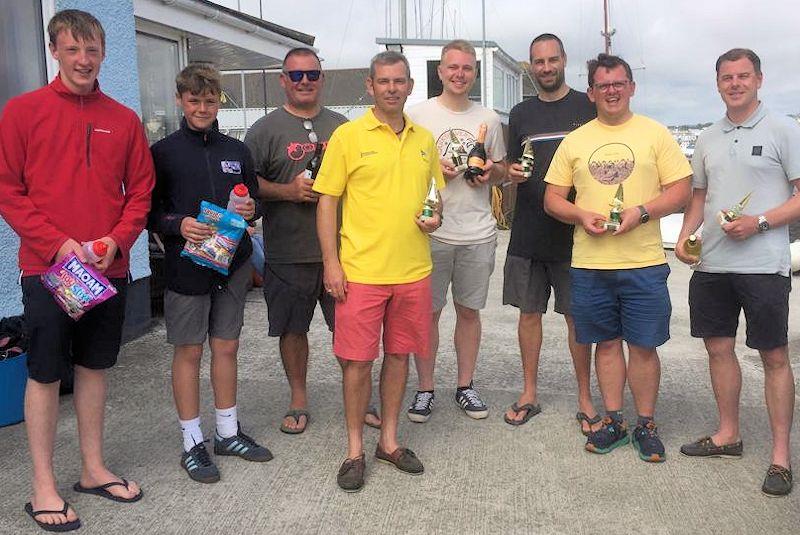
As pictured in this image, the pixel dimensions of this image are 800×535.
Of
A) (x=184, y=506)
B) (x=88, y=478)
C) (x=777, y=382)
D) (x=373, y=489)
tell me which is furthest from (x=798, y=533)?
(x=88, y=478)

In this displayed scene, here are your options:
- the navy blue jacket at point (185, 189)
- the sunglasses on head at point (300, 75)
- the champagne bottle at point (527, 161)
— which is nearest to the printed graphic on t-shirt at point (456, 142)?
the champagne bottle at point (527, 161)

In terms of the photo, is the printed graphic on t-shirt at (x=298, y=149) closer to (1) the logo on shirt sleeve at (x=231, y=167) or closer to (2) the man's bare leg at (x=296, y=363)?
(1) the logo on shirt sleeve at (x=231, y=167)

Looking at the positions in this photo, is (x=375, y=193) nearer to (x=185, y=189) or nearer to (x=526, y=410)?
(x=185, y=189)

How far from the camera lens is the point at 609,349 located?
389 centimetres

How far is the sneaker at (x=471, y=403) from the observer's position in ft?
14.2

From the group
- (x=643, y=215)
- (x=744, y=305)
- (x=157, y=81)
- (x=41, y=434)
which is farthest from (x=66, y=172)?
(x=157, y=81)

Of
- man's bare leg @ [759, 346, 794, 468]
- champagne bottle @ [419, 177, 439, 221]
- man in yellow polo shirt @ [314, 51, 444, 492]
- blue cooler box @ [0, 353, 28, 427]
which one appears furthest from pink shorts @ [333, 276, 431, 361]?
blue cooler box @ [0, 353, 28, 427]

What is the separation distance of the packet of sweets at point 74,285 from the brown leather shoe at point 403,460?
60.8 inches

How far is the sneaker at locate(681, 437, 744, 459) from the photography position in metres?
3.73

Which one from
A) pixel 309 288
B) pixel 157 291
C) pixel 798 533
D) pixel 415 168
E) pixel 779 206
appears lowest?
pixel 798 533

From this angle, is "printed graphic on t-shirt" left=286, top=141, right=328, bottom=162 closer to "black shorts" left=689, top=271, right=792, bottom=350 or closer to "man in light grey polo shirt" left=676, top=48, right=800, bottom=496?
"man in light grey polo shirt" left=676, top=48, right=800, bottom=496

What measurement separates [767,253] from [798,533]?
124cm

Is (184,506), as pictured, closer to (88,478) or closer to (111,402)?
(88,478)

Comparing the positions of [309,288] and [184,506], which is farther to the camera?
[309,288]
